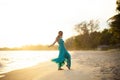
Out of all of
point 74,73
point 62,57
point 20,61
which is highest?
point 20,61

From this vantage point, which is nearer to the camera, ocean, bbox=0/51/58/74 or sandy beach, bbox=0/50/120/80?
sandy beach, bbox=0/50/120/80

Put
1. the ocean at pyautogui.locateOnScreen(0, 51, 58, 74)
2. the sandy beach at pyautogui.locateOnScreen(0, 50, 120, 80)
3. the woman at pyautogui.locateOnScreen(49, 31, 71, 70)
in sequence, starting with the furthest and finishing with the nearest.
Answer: the ocean at pyautogui.locateOnScreen(0, 51, 58, 74), the woman at pyautogui.locateOnScreen(49, 31, 71, 70), the sandy beach at pyautogui.locateOnScreen(0, 50, 120, 80)

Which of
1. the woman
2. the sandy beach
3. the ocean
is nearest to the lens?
the sandy beach

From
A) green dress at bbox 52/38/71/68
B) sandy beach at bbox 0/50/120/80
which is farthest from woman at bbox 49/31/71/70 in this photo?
sandy beach at bbox 0/50/120/80

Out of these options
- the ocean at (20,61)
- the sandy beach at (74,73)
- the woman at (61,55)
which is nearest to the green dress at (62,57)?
the woman at (61,55)

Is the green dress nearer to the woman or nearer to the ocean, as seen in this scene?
the woman

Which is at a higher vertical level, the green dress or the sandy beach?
the green dress

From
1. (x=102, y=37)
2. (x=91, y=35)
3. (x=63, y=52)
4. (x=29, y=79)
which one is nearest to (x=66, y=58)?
(x=63, y=52)

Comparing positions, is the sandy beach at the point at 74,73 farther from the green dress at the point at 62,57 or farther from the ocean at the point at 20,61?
the ocean at the point at 20,61

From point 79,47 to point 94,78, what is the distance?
97.1 meters

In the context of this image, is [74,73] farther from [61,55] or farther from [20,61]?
[20,61]

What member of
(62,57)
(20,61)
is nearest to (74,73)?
(62,57)

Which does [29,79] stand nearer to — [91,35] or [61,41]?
[61,41]

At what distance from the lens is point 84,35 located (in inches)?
4063
